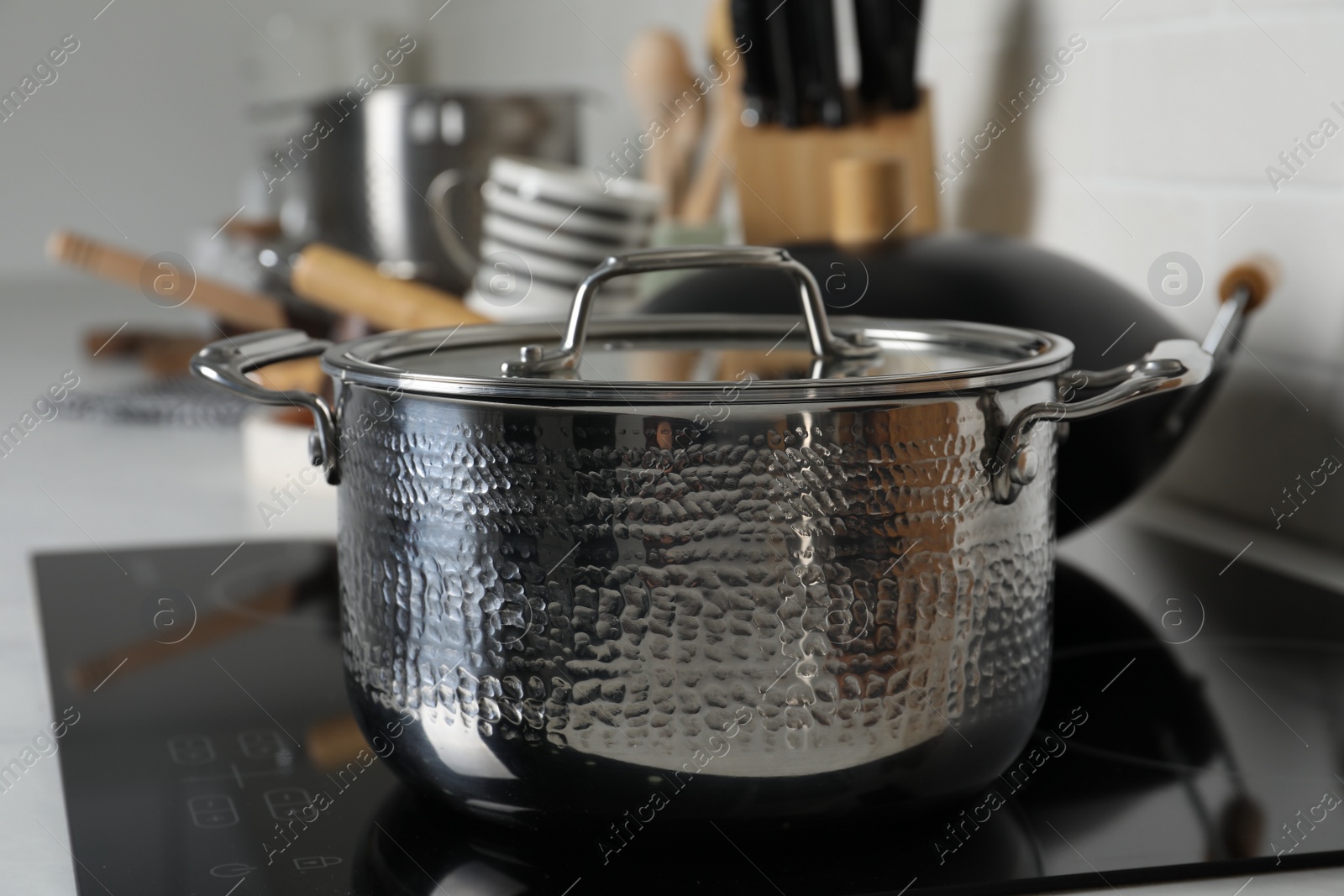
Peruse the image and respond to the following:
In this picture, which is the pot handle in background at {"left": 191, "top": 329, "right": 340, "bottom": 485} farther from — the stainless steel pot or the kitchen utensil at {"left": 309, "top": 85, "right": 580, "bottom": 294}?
the kitchen utensil at {"left": 309, "top": 85, "right": 580, "bottom": 294}

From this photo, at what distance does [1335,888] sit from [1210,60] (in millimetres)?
578

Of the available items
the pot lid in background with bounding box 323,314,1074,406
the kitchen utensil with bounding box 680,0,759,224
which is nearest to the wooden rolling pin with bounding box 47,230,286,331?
the kitchen utensil with bounding box 680,0,759,224

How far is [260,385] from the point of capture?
0.47 metres

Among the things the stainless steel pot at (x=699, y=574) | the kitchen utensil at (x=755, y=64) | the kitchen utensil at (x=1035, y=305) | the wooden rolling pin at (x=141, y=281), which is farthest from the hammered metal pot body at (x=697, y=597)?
the wooden rolling pin at (x=141, y=281)

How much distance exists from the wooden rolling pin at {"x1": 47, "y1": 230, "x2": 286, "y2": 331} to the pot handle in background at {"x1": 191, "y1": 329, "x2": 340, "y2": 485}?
0.60 metres

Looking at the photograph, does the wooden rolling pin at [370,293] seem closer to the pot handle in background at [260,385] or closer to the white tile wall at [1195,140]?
the pot handle in background at [260,385]

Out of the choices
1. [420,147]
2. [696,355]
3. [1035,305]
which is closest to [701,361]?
[696,355]

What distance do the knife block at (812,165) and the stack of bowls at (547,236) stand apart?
0.32 feet

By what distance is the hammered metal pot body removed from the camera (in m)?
0.39

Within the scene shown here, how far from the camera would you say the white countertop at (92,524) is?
1.54ft

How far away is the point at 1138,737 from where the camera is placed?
1.82 feet

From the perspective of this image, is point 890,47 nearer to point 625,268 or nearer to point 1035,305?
point 1035,305

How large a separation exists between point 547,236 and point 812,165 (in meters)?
0.21

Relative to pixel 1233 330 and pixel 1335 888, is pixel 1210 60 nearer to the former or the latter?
pixel 1233 330
